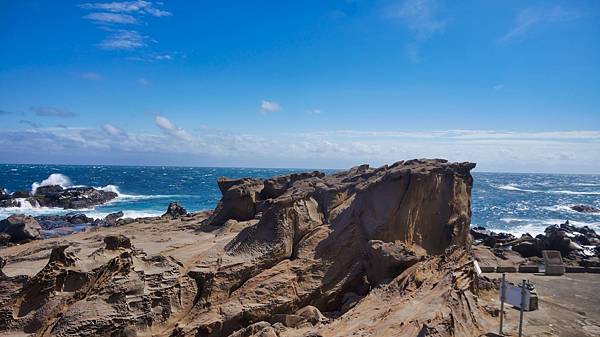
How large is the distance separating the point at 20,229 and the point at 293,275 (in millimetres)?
21093

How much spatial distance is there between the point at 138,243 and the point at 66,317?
5.98 meters

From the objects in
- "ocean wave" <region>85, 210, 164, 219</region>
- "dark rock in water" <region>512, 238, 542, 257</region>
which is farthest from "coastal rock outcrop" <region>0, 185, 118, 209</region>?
"dark rock in water" <region>512, 238, 542, 257</region>

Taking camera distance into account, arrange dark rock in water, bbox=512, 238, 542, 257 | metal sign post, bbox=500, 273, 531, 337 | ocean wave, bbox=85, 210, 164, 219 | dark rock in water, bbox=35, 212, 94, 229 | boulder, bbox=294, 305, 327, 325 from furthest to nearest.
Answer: ocean wave, bbox=85, 210, 164, 219 < dark rock in water, bbox=35, 212, 94, 229 < dark rock in water, bbox=512, 238, 542, 257 < boulder, bbox=294, 305, 327, 325 < metal sign post, bbox=500, 273, 531, 337

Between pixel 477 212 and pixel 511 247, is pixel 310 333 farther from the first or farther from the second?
pixel 477 212

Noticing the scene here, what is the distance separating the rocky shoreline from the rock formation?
0.10 ft

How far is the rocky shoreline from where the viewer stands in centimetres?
929

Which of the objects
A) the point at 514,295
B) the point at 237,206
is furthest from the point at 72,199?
the point at 514,295

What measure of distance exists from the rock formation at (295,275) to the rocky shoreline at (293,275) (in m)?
0.03

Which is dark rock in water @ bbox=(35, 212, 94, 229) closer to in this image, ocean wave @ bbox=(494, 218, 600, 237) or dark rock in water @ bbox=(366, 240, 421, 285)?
dark rock in water @ bbox=(366, 240, 421, 285)

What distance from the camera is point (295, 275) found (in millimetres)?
11805

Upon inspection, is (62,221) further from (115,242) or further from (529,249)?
(529,249)

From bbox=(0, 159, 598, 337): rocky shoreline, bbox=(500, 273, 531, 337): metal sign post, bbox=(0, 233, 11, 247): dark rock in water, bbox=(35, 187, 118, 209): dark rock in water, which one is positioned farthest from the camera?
bbox=(35, 187, 118, 209): dark rock in water

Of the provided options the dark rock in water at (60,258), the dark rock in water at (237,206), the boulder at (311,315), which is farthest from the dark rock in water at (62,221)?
the boulder at (311,315)

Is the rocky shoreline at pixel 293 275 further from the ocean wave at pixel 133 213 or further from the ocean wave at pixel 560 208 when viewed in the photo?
the ocean wave at pixel 560 208
